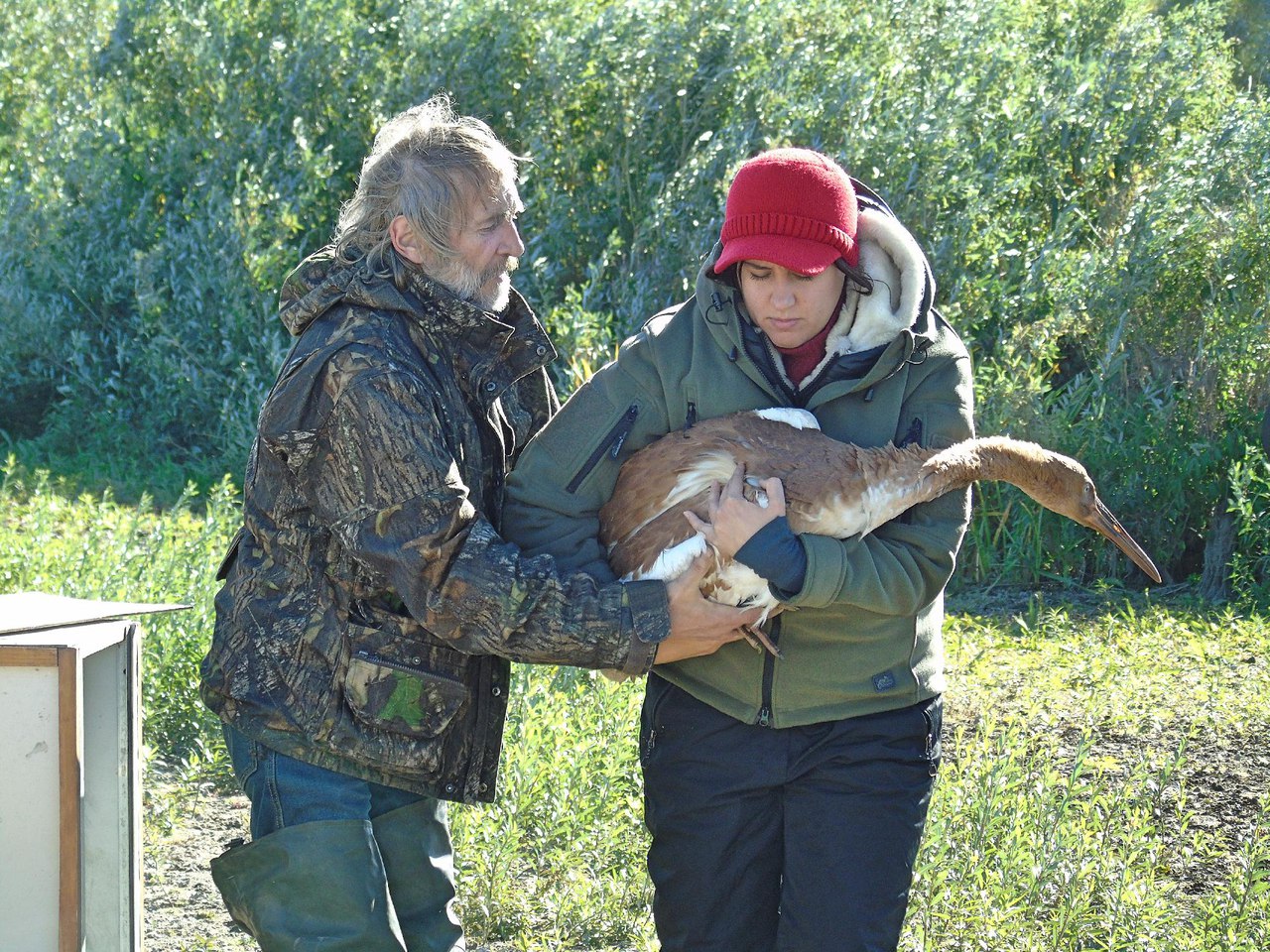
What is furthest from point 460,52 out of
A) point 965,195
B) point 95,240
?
point 965,195

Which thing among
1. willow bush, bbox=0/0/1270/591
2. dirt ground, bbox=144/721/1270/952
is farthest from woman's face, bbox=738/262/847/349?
willow bush, bbox=0/0/1270/591

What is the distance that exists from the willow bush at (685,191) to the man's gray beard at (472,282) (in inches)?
186

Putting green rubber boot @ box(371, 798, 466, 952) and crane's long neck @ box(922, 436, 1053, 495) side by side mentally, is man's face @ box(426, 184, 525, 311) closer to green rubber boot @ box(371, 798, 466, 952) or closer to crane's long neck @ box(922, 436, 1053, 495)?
crane's long neck @ box(922, 436, 1053, 495)

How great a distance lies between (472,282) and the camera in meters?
3.07

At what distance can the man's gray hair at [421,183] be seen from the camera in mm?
3021

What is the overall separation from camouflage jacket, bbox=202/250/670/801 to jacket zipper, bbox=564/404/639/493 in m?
0.22

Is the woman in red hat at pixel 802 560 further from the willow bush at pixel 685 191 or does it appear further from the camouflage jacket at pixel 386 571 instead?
the willow bush at pixel 685 191

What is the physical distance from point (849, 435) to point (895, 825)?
889mm

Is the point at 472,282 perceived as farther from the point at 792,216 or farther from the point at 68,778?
the point at 68,778

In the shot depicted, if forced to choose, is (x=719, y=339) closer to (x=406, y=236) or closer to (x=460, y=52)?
(x=406, y=236)

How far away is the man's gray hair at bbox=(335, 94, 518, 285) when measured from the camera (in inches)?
119

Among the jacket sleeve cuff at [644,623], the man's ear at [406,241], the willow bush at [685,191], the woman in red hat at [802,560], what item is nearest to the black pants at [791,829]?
the woman in red hat at [802,560]

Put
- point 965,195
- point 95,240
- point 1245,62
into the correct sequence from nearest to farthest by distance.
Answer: point 965,195, point 95,240, point 1245,62

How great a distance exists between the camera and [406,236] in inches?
119
